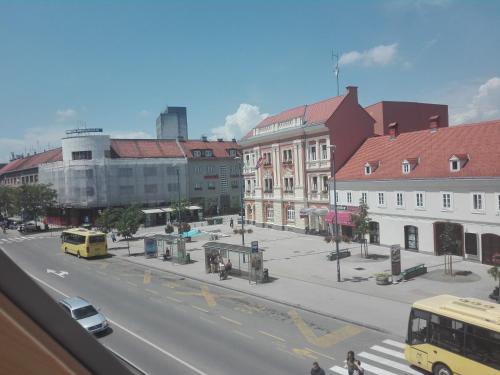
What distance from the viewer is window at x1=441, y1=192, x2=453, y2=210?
113ft

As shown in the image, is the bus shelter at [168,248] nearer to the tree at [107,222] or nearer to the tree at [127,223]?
the tree at [127,223]

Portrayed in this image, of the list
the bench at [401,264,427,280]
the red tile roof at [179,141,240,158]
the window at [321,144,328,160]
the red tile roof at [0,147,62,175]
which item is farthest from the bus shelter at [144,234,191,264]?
the red tile roof at [0,147,62,175]

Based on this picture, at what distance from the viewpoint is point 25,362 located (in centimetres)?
149

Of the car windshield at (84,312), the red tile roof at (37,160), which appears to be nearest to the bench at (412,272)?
the car windshield at (84,312)

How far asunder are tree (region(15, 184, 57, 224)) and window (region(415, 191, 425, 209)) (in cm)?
5704

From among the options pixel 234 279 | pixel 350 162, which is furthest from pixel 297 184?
pixel 234 279

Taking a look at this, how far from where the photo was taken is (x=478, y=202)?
32.6m

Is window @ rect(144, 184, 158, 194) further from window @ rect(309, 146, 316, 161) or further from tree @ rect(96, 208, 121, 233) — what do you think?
window @ rect(309, 146, 316, 161)

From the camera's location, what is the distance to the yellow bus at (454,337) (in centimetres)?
1302

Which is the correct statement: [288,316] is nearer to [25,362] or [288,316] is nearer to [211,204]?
[25,362]

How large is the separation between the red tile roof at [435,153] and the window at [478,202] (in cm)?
151

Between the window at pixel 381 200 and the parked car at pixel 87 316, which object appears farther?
the window at pixel 381 200

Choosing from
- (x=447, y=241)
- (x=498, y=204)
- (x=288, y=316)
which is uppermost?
(x=498, y=204)

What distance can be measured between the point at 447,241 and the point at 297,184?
2596cm
